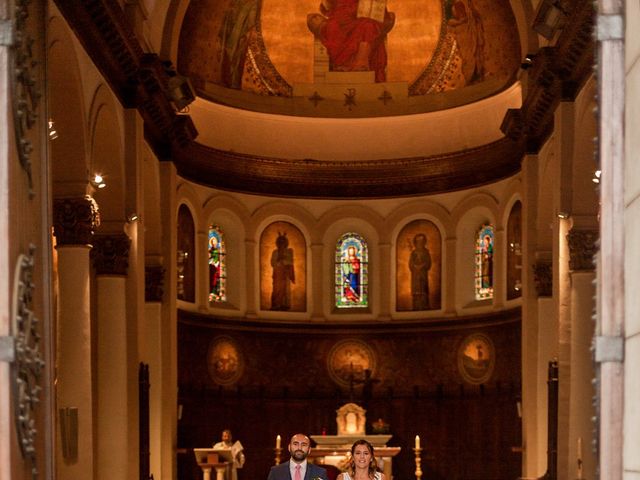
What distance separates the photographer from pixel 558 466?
2123 cm

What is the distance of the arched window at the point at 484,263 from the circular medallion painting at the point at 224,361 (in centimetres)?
574

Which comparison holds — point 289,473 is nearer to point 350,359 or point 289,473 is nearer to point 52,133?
point 52,133

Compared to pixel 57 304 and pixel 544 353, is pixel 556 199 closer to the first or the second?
pixel 544 353

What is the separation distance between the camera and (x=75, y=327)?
17422 mm

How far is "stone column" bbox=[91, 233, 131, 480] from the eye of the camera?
64.8 ft

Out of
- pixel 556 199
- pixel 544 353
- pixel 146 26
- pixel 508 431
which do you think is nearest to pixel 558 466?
pixel 544 353

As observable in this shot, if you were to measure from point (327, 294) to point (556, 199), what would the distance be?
10.9 metres

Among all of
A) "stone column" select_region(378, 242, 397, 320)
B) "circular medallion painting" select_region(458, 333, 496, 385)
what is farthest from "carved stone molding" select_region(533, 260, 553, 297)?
"stone column" select_region(378, 242, 397, 320)

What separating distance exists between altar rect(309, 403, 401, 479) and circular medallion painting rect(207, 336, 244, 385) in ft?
8.39

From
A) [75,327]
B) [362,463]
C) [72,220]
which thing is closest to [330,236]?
[72,220]

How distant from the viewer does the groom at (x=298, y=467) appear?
1023cm

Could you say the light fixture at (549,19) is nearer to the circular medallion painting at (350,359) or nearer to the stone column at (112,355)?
the stone column at (112,355)

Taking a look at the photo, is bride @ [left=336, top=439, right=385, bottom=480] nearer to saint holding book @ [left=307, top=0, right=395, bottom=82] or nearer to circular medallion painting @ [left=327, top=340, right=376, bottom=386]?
circular medallion painting @ [left=327, top=340, right=376, bottom=386]

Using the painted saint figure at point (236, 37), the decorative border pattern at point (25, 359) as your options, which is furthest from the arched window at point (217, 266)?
the decorative border pattern at point (25, 359)
